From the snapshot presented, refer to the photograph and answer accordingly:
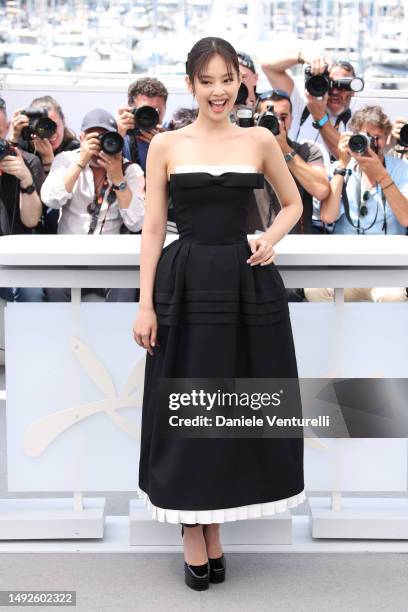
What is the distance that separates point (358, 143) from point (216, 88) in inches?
86.8

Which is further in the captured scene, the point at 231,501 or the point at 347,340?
the point at 347,340

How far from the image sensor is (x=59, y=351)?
3320 mm

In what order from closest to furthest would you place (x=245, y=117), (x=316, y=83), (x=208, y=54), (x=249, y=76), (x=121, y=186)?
(x=208, y=54)
(x=245, y=117)
(x=121, y=186)
(x=249, y=76)
(x=316, y=83)

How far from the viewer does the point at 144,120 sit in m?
5.29

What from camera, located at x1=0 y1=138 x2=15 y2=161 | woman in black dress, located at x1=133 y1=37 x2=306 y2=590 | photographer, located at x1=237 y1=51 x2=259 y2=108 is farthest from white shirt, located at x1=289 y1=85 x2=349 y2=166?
woman in black dress, located at x1=133 y1=37 x2=306 y2=590

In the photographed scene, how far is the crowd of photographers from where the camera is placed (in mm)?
5027

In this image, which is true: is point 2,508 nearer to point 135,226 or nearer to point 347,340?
point 347,340

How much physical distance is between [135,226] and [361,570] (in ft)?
8.12

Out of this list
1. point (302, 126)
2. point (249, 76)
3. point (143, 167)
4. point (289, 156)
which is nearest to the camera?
point (289, 156)

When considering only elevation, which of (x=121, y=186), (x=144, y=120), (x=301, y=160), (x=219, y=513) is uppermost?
(x=144, y=120)

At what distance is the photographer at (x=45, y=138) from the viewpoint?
5.52 meters

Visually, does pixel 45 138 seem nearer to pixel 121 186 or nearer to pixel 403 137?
pixel 121 186

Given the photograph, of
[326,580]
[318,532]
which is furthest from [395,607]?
[318,532]

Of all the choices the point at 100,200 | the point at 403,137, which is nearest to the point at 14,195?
the point at 100,200
